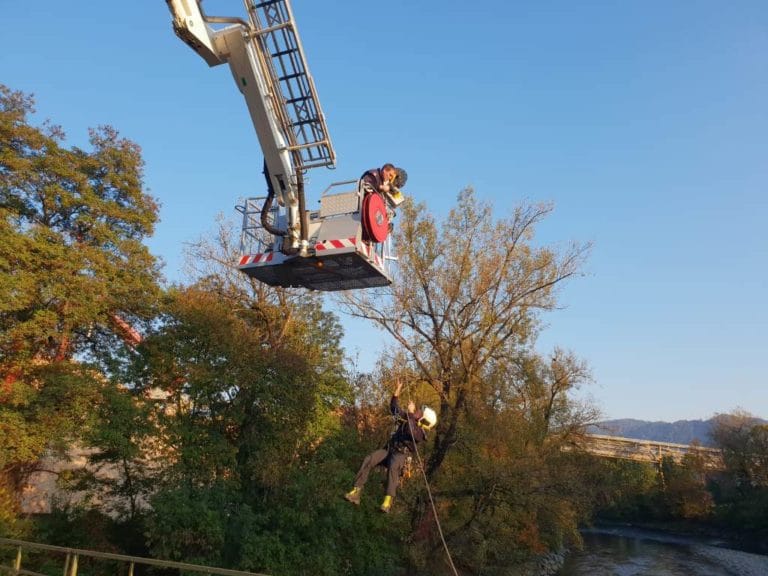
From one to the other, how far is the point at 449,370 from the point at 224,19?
13795 mm

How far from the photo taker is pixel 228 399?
59.0ft

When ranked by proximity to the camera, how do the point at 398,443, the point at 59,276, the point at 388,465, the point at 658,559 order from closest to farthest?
the point at 388,465, the point at 398,443, the point at 59,276, the point at 658,559

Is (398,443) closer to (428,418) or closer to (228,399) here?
(428,418)

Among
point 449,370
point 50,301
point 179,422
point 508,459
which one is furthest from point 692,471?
point 50,301

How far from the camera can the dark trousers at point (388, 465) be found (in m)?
8.10

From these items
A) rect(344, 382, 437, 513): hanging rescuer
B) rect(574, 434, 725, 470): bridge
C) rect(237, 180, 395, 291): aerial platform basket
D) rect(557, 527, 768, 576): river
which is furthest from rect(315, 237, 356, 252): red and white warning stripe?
rect(574, 434, 725, 470): bridge

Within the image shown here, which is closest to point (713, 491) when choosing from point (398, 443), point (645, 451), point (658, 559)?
point (645, 451)

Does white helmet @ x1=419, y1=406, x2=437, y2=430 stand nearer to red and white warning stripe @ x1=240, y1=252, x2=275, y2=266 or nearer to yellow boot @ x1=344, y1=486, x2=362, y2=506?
yellow boot @ x1=344, y1=486, x2=362, y2=506

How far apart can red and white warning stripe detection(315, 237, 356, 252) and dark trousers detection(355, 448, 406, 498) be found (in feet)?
11.1

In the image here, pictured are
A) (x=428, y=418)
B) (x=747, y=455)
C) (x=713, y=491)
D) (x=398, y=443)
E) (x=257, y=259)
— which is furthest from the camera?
(x=713, y=491)

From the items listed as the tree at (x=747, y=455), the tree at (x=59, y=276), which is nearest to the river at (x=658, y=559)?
the tree at (x=747, y=455)

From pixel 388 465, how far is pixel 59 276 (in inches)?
488

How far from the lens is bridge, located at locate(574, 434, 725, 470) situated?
4112 cm

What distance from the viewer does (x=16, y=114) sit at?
16.5m
